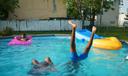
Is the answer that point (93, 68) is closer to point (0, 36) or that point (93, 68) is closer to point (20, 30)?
point (0, 36)

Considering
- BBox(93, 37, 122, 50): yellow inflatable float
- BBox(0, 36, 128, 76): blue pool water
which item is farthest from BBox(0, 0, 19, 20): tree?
BBox(93, 37, 122, 50): yellow inflatable float

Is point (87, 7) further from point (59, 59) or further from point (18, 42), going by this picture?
point (59, 59)

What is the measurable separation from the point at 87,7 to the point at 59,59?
1265 cm

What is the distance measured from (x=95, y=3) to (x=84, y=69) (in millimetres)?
14870

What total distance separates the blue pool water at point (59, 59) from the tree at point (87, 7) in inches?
225

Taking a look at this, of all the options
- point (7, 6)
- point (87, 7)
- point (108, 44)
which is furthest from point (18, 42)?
point (87, 7)

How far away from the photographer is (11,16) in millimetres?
32781

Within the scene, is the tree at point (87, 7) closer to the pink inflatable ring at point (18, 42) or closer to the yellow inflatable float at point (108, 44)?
the yellow inflatable float at point (108, 44)

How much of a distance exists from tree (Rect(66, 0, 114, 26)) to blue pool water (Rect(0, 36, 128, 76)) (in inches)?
225

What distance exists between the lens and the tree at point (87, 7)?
2969cm

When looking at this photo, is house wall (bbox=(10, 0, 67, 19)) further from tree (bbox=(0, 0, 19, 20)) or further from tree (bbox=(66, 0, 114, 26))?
tree (bbox=(66, 0, 114, 26))

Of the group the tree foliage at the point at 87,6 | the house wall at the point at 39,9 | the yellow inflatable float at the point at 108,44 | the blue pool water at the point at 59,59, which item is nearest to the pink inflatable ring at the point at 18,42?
the blue pool water at the point at 59,59

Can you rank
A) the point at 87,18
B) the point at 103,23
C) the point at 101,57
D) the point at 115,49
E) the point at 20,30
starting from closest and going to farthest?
the point at 101,57, the point at 115,49, the point at 20,30, the point at 87,18, the point at 103,23

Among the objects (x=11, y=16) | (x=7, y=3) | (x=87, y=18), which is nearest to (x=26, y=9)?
(x=11, y=16)
